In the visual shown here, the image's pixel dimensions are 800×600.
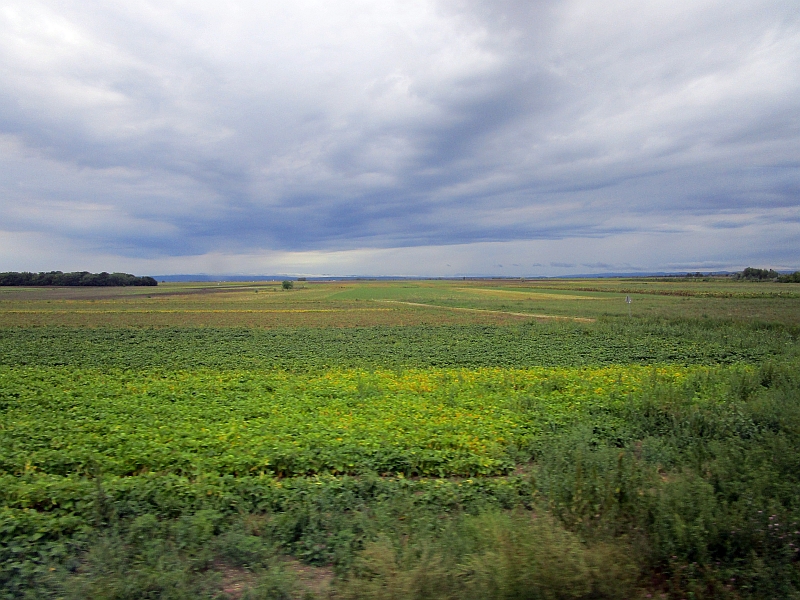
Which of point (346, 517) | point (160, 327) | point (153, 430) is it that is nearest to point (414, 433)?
point (346, 517)

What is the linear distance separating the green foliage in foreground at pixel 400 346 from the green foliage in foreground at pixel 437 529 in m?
10.5

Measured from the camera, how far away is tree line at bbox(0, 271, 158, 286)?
105 meters

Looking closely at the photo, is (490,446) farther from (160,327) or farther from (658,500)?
(160,327)

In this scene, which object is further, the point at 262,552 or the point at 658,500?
the point at 658,500

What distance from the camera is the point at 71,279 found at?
113m

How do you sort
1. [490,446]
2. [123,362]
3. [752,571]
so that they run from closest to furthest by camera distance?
[752,571], [490,446], [123,362]

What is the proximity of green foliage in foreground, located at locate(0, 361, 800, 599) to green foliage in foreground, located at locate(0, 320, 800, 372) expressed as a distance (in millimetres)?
10469

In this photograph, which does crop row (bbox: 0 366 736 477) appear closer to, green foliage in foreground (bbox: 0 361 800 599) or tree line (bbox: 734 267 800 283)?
green foliage in foreground (bbox: 0 361 800 599)

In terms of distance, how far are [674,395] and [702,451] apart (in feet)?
12.9

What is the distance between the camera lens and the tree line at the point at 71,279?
10469 cm

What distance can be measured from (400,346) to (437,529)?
17.9 metres

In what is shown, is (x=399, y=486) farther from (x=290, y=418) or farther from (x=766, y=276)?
(x=766, y=276)

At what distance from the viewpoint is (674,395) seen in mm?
10484

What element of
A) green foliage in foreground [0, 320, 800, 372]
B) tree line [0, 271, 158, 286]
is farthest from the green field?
tree line [0, 271, 158, 286]
